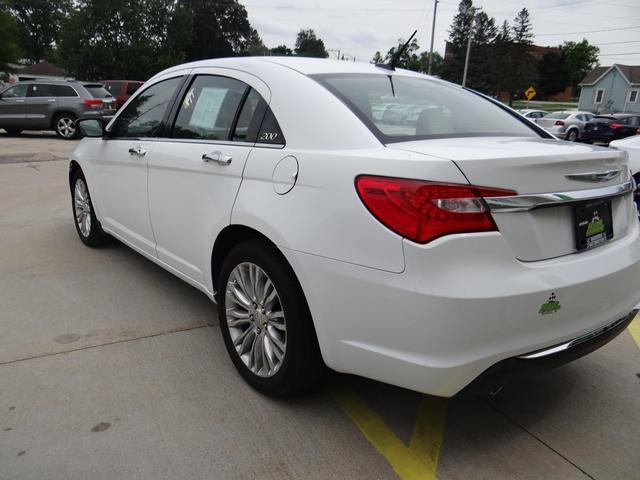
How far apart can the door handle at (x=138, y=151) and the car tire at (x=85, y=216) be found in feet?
4.30

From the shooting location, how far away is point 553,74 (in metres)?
99.6

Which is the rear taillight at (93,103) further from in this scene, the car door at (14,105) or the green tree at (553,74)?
the green tree at (553,74)

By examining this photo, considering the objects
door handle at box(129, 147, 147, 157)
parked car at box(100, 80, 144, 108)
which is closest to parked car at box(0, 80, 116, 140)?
parked car at box(100, 80, 144, 108)

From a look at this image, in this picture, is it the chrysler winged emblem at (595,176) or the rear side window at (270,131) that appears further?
the rear side window at (270,131)

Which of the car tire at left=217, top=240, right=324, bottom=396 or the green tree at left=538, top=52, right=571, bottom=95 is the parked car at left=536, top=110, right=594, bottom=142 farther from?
the green tree at left=538, top=52, right=571, bottom=95

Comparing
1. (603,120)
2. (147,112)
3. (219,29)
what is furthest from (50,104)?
(219,29)

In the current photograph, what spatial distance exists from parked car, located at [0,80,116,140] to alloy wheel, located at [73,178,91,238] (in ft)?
38.1

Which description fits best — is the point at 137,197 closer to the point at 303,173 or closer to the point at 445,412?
the point at 303,173

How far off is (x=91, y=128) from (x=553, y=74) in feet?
362

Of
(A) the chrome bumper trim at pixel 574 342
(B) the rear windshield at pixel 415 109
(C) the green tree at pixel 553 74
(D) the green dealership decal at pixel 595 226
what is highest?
(C) the green tree at pixel 553 74

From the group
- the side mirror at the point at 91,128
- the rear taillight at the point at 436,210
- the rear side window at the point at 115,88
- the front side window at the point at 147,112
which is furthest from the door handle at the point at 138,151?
the rear side window at the point at 115,88

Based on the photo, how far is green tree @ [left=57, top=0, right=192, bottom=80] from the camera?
40375mm

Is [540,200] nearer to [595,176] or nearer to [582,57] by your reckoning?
[595,176]

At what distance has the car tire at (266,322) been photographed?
7.64 ft
